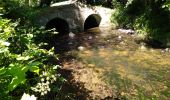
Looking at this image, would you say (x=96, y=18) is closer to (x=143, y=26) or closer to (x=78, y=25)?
(x=78, y=25)

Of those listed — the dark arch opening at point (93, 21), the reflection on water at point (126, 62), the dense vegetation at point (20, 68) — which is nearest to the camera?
the dense vegetation at point (20, 68)

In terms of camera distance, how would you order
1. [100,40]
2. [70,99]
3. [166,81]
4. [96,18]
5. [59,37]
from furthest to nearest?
1. [96,18]
2. [59,37]
3. [100,40]
4. [166,81]
5. [70,99]

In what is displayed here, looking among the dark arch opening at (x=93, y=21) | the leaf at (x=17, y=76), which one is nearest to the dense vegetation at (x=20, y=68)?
the leaf at (x=17, y=76)

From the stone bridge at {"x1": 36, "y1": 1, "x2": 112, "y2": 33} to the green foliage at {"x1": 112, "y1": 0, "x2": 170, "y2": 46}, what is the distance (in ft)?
11.4

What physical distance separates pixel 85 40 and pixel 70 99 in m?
11.9

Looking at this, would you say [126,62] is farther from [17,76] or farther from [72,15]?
[17,76]

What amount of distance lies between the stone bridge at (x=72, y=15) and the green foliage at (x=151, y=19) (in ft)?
Result: 11.4

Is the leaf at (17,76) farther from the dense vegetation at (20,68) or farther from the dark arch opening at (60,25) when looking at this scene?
the dark arch opening at (60,25)

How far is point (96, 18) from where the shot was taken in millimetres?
28500

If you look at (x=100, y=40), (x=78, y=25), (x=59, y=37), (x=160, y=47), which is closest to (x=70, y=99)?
(x=160, y=47)

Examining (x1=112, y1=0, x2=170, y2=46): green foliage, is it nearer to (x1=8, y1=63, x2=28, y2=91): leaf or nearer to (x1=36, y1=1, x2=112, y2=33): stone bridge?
(x1=36, y1=1, x2=112, y2=33): stone bridge

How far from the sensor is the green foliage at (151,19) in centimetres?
1870

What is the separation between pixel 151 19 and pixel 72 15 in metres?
8.95

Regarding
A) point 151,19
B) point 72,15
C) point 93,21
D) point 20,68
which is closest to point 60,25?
point 72,15
